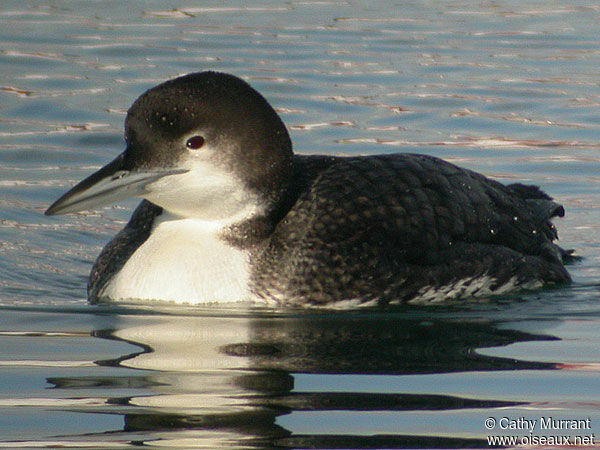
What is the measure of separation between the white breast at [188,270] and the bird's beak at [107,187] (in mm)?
381

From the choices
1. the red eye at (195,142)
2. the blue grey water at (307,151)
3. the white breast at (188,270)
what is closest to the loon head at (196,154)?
the red eye at (195,142)

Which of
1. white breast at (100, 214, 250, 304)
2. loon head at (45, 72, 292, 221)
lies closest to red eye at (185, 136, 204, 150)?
loon head at (45, 72, 292, 221)

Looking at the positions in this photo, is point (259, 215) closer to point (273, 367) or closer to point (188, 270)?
point (188, 270)

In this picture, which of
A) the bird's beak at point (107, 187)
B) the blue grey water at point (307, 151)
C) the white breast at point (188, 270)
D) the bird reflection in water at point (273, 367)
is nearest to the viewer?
the bird reflection in water at point (273, 367)

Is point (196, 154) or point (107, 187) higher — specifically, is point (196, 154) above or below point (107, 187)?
above

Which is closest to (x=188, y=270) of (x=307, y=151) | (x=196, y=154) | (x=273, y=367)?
(x=196, y=154)

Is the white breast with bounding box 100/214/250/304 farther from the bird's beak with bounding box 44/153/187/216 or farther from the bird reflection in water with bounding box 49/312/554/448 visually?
the bird's beak with bounding box 44/153/187/216

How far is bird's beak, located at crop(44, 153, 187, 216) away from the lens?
6562 millimetres

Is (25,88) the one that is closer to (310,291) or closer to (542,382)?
(310,291)

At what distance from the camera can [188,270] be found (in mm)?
6805

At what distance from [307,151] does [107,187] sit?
14.4ft

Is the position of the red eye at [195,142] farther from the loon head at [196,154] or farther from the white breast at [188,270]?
the white breast at [188,270]

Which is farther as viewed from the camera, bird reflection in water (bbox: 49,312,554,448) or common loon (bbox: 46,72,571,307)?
common loon (bbox: 46,72,571,307)

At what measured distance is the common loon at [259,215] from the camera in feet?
21.7
